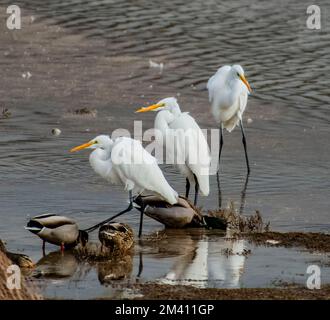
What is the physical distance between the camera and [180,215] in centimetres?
1093

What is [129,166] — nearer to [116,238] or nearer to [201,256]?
[116,238]

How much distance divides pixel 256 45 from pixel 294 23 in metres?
2.11

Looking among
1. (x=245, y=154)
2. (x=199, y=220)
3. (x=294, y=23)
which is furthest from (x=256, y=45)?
(x=199, y=220)

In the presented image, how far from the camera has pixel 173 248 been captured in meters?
10.2

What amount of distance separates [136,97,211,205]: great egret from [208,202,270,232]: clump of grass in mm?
759

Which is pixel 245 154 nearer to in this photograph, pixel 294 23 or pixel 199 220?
pixel 199 220

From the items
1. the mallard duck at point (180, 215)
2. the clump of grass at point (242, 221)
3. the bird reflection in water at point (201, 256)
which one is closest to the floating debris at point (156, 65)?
the clump of grass at point (242, 221)

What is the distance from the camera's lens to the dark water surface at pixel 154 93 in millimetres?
12250

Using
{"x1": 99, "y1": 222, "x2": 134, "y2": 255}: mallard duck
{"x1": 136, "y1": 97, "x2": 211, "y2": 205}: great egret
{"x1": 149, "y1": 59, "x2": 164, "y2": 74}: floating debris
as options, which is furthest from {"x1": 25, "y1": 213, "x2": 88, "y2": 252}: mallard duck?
{"x1": 149, "y1": 59, "x2": 164, "y2": 74}: floating debris

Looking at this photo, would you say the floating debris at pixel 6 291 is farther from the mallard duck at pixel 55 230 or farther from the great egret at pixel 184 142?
the great egret at pixel 184 142

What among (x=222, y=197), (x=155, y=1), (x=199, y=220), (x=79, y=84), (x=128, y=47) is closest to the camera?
(x=199, y=220)

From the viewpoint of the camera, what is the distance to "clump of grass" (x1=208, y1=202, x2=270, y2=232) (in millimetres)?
10938

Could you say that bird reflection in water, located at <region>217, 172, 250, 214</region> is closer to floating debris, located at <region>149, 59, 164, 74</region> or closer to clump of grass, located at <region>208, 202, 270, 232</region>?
clump of grass, located at <region>208, 202, 270, 232</region>

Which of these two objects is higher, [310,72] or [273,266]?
[310,72]
